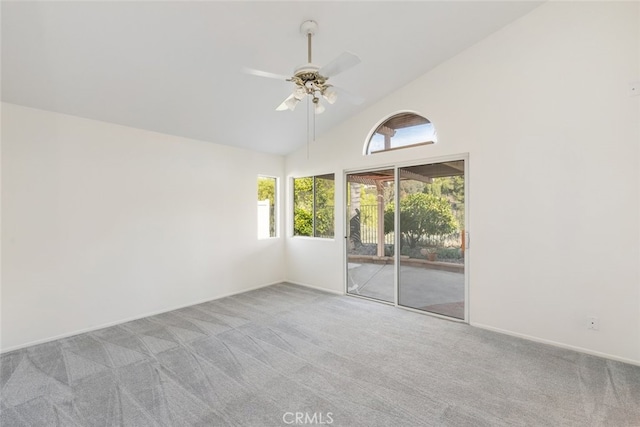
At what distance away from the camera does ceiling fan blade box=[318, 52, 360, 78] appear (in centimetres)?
204

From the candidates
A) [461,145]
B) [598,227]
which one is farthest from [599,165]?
[461,145]

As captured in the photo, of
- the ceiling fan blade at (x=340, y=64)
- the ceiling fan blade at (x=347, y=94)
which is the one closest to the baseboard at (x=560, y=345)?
the ceiling fan blade at (x=347, y=94)

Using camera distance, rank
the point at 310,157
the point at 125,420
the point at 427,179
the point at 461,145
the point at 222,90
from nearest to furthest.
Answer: the point at 125,420 → the point at 222,90 → the point at 461,145 → the point at 427,179 → the point at 310,157

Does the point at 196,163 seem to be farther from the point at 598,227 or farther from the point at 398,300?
the point at 598,227


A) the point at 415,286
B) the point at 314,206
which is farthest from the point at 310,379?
the point at 314,206

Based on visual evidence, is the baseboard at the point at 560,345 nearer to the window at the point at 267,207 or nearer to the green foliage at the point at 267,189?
the window at the point at 267,207

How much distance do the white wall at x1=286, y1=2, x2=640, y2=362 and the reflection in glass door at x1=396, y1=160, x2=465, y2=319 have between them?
0.67ft

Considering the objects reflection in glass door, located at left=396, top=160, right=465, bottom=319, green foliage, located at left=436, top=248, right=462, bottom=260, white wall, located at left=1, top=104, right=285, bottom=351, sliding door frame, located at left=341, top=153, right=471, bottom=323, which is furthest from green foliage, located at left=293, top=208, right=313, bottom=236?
green foliage, located at left=436, top=248, right=462, bottom=260

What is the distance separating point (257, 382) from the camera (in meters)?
2.37

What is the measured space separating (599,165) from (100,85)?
4.97 metres

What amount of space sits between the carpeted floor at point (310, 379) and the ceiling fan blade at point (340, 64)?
8.28 ft

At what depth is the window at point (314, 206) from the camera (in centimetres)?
505

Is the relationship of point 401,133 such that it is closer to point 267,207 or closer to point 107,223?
point 267,207

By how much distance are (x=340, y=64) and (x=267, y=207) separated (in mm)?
3723
